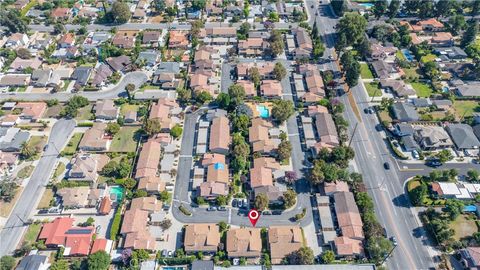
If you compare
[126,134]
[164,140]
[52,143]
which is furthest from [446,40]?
[52,143]

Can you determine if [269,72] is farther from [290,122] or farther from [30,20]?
[30,20]

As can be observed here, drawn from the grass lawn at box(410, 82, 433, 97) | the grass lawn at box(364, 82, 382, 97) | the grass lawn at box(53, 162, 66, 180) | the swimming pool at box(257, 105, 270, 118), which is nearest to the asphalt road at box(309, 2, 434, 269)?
the grass lawn at box(364, 82, 382, 97)

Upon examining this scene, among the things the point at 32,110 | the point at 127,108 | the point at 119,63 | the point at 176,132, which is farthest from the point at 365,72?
the point at 32,110

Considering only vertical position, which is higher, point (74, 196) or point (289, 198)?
point (74, 196)

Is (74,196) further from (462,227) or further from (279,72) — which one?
(462,227)

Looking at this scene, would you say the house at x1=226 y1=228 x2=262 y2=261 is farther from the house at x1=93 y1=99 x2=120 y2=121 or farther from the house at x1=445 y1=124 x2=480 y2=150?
the house at x1=445 y1=124 x2=480 y2=150

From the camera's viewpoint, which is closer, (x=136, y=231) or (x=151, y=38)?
(x=136, y=231)
